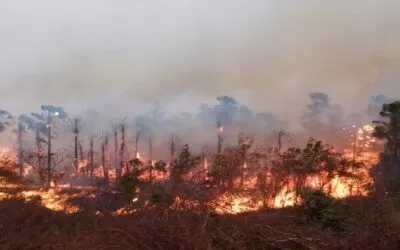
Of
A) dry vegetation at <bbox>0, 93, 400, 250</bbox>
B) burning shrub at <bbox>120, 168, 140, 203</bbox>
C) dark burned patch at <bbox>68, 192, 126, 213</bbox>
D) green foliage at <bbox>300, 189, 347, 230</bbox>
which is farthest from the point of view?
dark burned patch at <bbox>68, 192, 126, 213</bbox>

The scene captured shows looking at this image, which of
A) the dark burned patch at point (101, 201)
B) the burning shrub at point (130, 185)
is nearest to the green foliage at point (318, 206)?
the burning shrub at point (130, 185)

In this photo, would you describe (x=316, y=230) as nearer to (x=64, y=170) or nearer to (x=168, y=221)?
(x=168, y=221)

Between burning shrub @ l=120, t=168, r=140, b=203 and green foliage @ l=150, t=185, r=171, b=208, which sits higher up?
burning shrub @ l=120, t=168, r=140, b=203

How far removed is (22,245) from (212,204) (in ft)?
17.1

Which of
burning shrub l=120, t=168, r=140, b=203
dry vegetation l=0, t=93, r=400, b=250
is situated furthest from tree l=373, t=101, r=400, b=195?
burning shrub l=120, t=168, r=140, b=203

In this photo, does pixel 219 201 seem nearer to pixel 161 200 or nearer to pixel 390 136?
pixel 161 200

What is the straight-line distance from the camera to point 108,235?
6.32m

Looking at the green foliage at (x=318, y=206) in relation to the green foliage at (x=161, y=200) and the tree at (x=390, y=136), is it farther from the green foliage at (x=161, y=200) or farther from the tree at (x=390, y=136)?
the tree at (x=390, y=136)

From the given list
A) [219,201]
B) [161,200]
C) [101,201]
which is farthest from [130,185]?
[219,201]

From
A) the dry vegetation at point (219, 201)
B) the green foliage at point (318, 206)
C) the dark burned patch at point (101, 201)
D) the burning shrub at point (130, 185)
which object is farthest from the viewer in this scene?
the dark burned patch at point (101, 201)

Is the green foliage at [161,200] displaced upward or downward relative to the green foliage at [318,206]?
upward

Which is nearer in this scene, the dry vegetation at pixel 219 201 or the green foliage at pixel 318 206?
the dry vegetation at pixel 219 201

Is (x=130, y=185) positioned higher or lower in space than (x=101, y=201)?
higher

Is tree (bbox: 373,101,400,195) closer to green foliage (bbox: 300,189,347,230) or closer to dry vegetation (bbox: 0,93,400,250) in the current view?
dry vegetation (bbox: 0,93,400,250)
